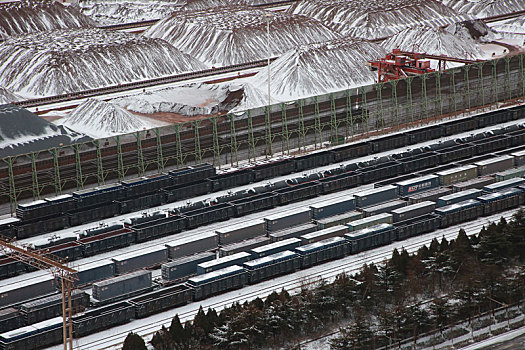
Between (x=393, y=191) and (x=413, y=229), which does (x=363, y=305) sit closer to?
(x=413, y=229)

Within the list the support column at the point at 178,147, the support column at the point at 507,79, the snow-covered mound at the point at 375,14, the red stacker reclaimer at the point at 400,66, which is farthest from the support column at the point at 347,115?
the snow-covered mound at the point at 375,14

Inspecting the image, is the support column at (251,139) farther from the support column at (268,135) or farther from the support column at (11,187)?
the support column at (11,187)

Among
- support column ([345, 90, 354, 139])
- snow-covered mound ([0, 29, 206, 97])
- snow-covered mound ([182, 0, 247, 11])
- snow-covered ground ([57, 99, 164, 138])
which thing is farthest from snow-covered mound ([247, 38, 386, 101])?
snow-covered mound ([182, 0, 247, 11])

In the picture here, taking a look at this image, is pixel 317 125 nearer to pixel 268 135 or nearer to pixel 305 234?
pixel 268 135

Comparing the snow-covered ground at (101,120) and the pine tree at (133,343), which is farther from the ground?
the snow-covered ground at (101,120)

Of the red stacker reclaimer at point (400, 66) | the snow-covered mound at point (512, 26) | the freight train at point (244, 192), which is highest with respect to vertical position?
the snow-covered mound at point (512, 26)

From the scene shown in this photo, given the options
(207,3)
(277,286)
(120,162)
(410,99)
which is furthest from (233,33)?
(277,286)

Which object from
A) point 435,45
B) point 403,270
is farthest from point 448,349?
point 435,45
